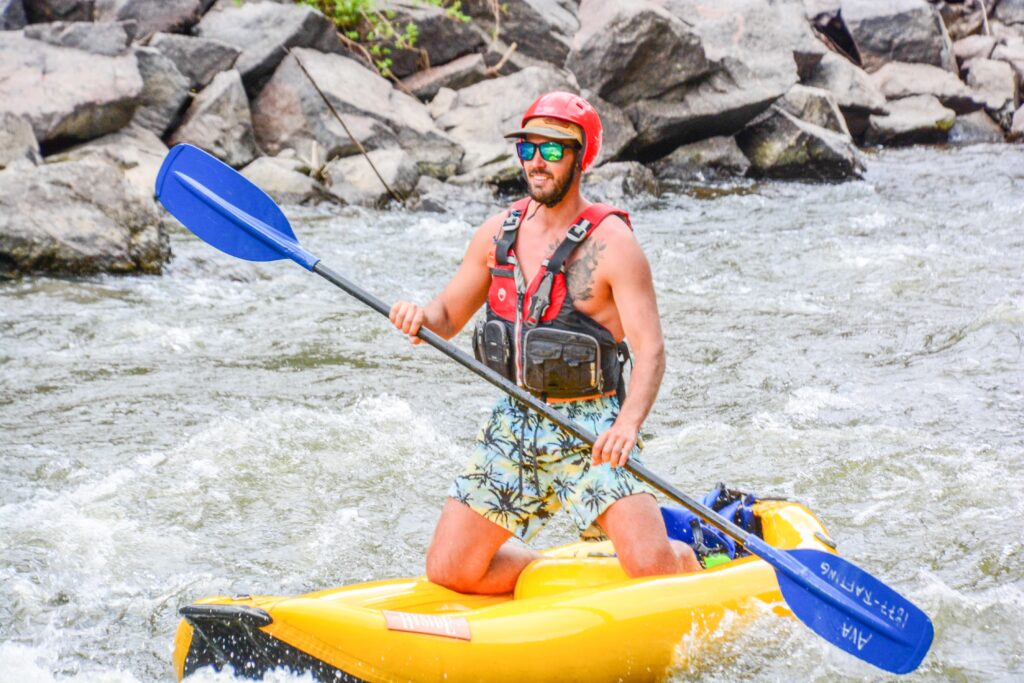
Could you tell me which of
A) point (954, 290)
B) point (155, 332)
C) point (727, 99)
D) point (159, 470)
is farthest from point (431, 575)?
point (727, 99)

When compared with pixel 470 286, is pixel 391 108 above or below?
below

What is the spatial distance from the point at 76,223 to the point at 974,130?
41.5 ft

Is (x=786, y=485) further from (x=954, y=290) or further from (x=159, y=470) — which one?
(x=954, y=290)

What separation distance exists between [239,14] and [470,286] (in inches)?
383

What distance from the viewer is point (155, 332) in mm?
6195

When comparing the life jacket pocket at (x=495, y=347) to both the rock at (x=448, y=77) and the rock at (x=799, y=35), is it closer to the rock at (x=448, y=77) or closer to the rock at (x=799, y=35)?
the rock at (x=448, y=77)

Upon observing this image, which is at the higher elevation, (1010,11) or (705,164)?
(1010,11)

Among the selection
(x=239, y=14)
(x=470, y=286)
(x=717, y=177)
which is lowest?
(x=717, y=177)

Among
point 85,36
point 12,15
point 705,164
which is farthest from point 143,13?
point 705,164

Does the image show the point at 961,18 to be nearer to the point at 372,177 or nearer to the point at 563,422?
the point at 372,177

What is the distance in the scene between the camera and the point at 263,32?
11680 millimetres

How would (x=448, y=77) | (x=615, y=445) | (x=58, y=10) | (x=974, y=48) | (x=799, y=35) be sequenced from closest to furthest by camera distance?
1. (x=615, y=445)
2. (x=58, y=10)
3. (x=448, y=77)
4. (x=799, y=35)
5. (x=974, y=48)

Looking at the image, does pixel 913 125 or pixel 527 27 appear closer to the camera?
pixel 527 27

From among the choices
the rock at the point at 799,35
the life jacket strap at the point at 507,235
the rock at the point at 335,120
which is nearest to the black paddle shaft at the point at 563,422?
the life jacket strap at the point at 507,235
